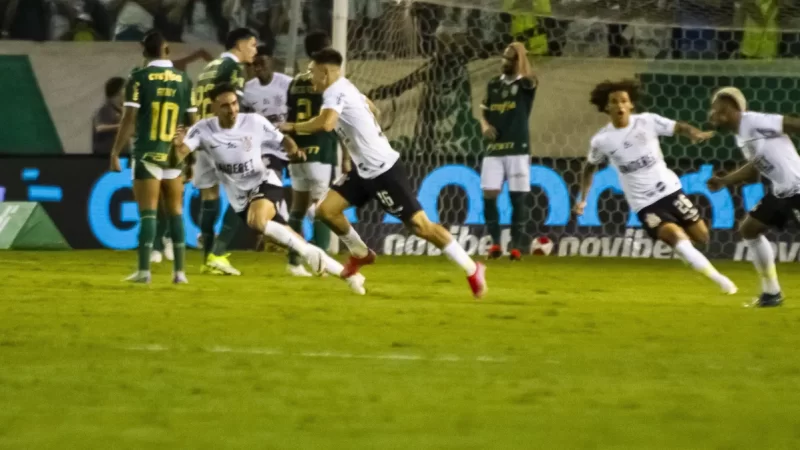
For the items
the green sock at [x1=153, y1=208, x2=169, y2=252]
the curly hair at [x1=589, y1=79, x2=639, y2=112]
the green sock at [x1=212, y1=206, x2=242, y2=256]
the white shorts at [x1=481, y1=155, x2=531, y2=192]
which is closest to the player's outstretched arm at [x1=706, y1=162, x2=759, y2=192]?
the curly hair at [x1=589, y1=79, x2=639, y2=112]

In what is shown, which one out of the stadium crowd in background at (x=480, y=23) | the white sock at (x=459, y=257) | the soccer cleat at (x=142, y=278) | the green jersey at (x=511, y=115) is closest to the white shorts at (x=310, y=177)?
the soccer cleat at (x=142, y=278)

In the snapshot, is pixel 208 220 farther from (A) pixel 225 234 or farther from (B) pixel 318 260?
(B) pixel 318 260

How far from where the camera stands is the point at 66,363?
6.79 meters

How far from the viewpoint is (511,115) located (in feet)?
53.8

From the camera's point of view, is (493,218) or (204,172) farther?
(493,218)

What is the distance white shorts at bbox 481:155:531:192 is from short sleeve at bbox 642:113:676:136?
13.9 ft

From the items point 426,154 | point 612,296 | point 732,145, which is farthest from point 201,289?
point 732,145

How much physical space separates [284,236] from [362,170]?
1206 mm

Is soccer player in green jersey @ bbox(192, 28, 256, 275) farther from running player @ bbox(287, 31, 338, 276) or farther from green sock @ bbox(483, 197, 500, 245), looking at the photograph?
green sock @ bbox(483, 197, 500, 245)

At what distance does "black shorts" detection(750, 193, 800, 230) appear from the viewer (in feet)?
34.4

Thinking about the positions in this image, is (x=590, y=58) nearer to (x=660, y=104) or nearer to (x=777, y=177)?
(x=660, y=104)

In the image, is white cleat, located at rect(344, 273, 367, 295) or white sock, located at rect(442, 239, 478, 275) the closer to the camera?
white sock, located at rect(442, 239, 478, 275)

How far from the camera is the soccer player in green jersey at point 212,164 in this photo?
1327cm

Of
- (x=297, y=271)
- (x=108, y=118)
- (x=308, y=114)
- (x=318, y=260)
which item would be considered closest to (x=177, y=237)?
(x=318, y=260)
